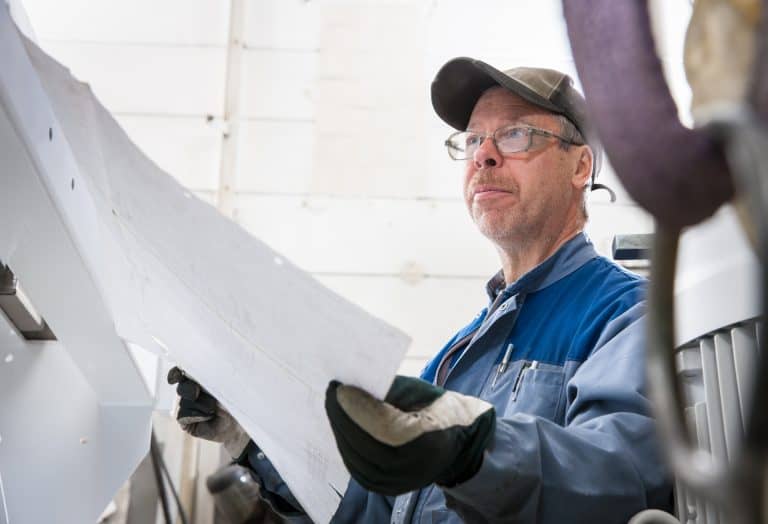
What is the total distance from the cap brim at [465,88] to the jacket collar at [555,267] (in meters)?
0.25

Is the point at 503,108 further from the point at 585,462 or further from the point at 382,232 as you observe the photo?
the point at 382,232

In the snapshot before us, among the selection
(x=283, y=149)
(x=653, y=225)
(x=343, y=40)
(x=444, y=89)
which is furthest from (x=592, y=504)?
(x=343, y=40)

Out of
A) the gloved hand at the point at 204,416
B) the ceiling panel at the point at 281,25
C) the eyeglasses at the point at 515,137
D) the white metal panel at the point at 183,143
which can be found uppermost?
the ceiling panel at the point at 281,25

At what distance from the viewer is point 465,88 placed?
1.33 meters

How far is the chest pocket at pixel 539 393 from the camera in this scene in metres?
0.85

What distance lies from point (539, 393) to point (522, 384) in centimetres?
3

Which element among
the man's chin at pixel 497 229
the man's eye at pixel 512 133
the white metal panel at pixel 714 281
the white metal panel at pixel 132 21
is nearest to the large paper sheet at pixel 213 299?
the white metal panel at pixel 714 281

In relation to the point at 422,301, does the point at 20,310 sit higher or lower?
higher

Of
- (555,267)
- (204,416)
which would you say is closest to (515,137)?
(555,267)

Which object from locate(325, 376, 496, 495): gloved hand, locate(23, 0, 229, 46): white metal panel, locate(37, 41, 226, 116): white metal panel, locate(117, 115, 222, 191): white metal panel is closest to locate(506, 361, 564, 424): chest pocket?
locate(325, 376, 496, 495): gloved hand

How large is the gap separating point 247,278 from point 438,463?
0.17 meters

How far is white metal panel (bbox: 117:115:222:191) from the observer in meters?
2.43

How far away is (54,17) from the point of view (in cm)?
252

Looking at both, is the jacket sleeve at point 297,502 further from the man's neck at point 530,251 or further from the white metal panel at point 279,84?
the white metal panel at point 279,84
